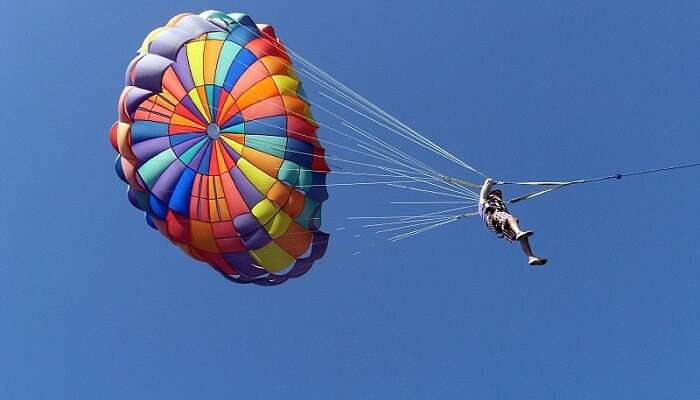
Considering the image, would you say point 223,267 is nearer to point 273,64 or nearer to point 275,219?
point 275,219

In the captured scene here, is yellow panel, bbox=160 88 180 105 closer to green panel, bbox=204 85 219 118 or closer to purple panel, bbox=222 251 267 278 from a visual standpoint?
green panel, bbox=204 85 219 118

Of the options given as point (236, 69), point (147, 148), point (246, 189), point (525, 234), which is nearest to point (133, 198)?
point (147, 148)

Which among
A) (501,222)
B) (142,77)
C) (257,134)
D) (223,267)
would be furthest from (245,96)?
(501,222)

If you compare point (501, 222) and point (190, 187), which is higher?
point (190, 187)

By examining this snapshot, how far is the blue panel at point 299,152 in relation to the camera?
9.95 metres

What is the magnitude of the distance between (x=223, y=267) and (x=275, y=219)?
4.02 feet

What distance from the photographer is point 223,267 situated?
34.3ft

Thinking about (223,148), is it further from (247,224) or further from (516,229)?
(516,229)

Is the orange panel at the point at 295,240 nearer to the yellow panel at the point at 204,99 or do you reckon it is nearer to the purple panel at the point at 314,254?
the purple panel at the point at 314,254

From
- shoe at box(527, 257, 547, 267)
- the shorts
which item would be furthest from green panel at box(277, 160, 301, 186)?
shoe at box(527, 257, 547, 267)

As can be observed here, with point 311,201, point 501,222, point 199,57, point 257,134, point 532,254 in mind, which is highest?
→ point 199,57

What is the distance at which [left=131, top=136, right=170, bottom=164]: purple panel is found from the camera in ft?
33.2

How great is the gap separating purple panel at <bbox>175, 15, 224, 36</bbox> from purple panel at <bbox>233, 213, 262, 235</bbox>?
109 inches

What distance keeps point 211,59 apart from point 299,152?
195 centimetres
